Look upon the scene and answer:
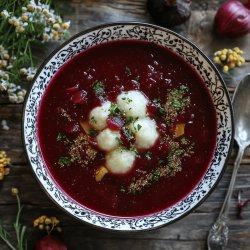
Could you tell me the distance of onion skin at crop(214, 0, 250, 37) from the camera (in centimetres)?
302

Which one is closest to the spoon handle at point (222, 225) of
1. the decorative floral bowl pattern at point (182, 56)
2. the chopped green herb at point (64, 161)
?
the decorative floral bowl pattern at point (182, 56)

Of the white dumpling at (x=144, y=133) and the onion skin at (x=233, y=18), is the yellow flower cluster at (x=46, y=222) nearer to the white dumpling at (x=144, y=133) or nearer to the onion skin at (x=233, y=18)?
the white dumpling at (x=144, y=133)

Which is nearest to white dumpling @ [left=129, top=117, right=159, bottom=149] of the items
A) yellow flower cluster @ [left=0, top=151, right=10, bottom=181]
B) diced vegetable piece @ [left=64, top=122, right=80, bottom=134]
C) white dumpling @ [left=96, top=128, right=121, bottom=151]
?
white dumpling @ [left=96, top=128, right=121, bottom=151]

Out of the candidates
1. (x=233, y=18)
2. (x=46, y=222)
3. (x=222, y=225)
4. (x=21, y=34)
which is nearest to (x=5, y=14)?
(x=21, y=34)

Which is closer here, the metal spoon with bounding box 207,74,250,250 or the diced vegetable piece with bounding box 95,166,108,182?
the diced vegetable piece with bounding box 95,166,108,182

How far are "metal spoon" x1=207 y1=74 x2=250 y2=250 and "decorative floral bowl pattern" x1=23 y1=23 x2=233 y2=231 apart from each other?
216mm

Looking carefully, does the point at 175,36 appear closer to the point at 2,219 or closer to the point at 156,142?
the point at 156,142

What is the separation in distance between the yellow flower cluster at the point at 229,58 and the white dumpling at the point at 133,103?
0.59 meters

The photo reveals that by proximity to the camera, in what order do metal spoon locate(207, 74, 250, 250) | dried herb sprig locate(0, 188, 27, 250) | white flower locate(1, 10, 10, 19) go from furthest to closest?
1. metal spoon locate(207, 74, 250, 250)
2. dried herb sprig locate(0, 188, 27, 250)
3. white flower locate(1, 10, 10, 19)

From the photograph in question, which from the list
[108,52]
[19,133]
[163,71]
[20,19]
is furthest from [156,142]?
[20,19]

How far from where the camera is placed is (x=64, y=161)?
9.34 ft

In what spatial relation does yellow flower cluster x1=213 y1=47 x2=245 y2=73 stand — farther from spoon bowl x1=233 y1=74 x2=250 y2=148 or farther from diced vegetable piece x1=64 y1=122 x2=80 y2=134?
diced vegetable piece x1=64 y1=122 x2=80 y2=134

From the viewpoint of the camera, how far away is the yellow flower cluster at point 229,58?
3.03 meters

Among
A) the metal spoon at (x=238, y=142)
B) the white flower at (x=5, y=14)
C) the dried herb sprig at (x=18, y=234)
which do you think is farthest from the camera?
the metal spoon at (x=238, y=142)
